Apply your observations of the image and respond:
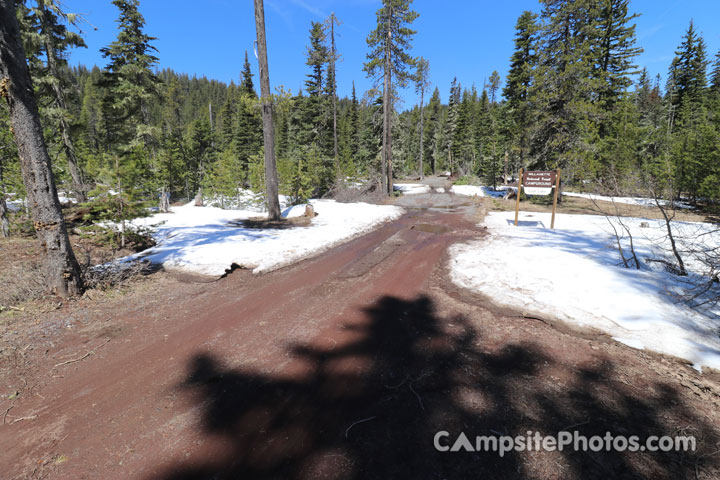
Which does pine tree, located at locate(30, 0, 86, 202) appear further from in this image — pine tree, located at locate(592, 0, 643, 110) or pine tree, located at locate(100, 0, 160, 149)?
pine tree, located at locate(592, 0, 643, 110)

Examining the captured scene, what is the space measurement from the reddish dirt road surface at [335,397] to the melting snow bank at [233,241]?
8.40 feet

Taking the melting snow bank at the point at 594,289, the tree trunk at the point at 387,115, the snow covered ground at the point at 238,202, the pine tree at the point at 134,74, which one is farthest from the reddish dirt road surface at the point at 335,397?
the tree trunk at the point at 387,115

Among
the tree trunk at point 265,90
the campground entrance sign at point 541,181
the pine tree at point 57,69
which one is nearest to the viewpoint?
the campground entrance sign at point 541,181

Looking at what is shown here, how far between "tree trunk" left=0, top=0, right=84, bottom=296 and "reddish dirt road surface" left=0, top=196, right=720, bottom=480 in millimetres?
1183

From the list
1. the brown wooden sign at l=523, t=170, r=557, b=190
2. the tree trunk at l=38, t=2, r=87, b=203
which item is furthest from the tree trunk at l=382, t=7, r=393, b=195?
the tree trunk at l=38, t=2, r=87, b=203

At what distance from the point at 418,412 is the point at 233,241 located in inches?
323

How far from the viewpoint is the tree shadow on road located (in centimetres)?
218

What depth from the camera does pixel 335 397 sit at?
2.91 m

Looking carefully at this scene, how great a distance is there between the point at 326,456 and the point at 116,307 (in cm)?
489

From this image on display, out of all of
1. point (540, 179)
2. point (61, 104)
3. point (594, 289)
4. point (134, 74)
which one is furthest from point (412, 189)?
point (61, 104)

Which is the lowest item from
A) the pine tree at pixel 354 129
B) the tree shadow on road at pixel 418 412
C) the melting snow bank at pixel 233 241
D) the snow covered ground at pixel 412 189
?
the tree shadow on road at pixel 418 412

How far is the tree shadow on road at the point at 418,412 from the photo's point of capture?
7.15 feet

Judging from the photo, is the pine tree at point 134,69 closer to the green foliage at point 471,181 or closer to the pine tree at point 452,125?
the green foliage at point 471,181

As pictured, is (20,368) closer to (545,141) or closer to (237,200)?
(237,200)
